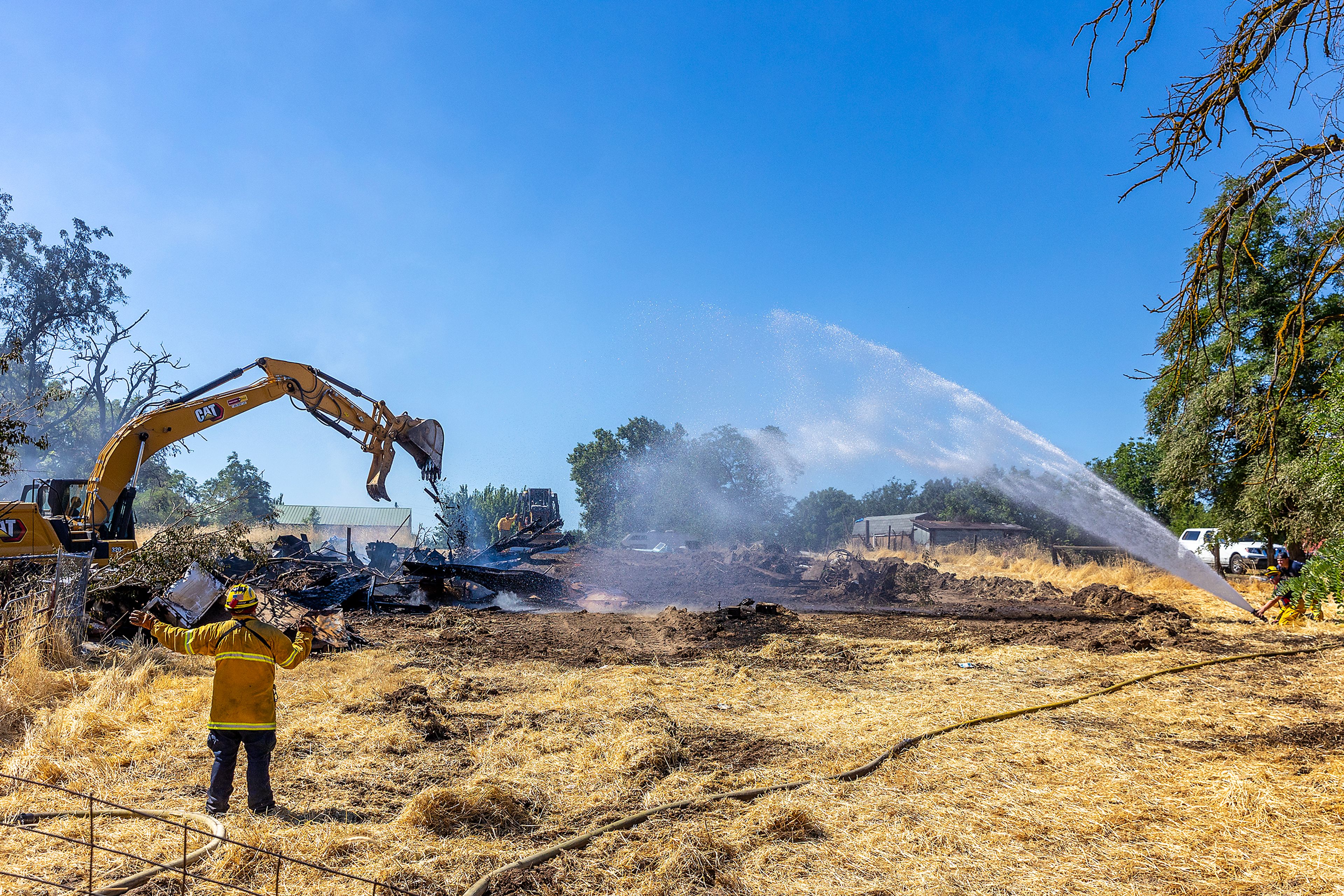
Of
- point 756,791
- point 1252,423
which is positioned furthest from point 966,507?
point 756,791

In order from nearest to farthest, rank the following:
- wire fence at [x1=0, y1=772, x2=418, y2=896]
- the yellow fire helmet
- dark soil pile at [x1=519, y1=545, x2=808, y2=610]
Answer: wire fence at [x1=0, y1=772, x2=418, y2=896] < the yellow fire helmet < dark soil pile at [x1=519, y1=545, x2=808, y2=610]

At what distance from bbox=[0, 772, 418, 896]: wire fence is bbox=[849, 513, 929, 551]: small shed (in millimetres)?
40350

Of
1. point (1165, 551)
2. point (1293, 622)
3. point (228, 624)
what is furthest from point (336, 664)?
point (1165, 551)

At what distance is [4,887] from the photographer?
3.64 meters

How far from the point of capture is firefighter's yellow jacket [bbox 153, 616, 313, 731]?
4.65 metres

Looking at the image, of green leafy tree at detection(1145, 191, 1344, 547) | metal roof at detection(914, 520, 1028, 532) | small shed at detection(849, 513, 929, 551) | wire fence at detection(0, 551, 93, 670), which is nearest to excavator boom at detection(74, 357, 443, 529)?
wire fence at detection(0, 551, 93, 670)

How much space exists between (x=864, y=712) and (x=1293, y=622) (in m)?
11.4

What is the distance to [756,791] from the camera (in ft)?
17.1

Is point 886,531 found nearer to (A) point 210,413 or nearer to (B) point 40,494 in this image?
(A) point 210,413

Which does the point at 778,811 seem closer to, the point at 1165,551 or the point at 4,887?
the point at 4,887

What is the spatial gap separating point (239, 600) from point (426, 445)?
10857mm

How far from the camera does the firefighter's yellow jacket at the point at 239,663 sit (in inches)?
183

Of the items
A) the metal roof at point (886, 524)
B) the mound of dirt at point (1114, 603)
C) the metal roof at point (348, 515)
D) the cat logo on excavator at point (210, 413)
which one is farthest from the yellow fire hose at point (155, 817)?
the metal roof at point (348, 515)

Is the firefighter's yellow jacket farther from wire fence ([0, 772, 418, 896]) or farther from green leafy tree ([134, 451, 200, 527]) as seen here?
green leafy tree ([134, 451, 200, 527])
